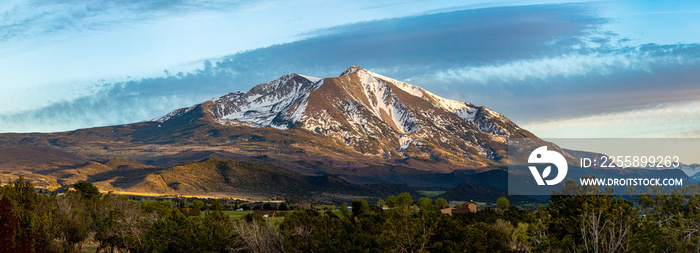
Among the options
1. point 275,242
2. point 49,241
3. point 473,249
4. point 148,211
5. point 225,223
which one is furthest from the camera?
point 148,211

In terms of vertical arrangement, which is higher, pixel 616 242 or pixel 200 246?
pixel 616 242

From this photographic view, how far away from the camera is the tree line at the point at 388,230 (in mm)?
38469

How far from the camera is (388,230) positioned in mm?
66875

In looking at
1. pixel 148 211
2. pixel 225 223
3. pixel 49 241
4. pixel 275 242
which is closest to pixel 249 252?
pixel 275 242

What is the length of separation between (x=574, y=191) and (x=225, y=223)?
184 feet

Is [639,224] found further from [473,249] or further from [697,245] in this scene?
[473,249]

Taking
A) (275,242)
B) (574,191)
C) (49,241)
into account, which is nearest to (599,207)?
(574,191)

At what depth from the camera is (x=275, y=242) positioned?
74688mm

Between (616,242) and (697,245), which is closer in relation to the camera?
(697,245)

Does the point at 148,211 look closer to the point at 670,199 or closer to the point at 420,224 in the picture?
the point at 420,224

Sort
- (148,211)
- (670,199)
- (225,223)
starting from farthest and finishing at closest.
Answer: (148,211) < (225,223) < (670,199)

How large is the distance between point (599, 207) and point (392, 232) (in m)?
29.6

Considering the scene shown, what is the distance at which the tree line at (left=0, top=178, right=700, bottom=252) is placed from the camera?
126 feet

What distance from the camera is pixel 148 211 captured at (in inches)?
4441
